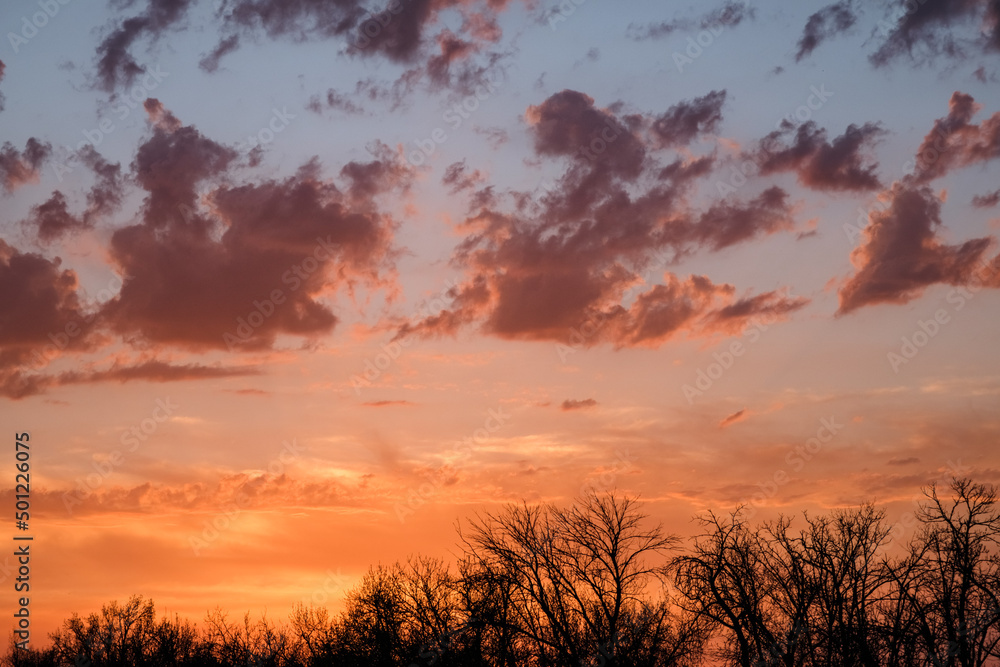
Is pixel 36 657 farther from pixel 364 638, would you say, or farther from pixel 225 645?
pixel 364 638

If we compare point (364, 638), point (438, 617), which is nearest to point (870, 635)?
point (438, 617)

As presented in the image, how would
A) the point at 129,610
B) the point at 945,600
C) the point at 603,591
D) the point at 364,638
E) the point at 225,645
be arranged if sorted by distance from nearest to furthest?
the point at 945,600 → the point at 603,591 → the point at 364,638 → the point at 225,645 → the point at 129,610

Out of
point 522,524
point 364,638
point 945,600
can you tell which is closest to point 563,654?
point 522,524

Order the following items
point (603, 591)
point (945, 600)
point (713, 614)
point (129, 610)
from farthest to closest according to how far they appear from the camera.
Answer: point (129, 610), point (603, 591), point (945, 600), point (713, 614)

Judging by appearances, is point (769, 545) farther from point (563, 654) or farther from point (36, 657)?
point (36, 657)

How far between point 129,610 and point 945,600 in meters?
91.1

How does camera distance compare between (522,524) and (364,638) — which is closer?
(522,524)

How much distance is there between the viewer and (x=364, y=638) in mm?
54062

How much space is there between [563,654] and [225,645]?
2230 inches

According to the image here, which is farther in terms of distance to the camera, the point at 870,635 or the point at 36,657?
the point at 36,657


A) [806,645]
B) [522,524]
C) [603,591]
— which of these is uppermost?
[522,524]

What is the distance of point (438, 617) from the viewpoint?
46250 millimetres

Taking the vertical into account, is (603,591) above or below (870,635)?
above

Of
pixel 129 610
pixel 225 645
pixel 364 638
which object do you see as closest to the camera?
pixel 364 638
